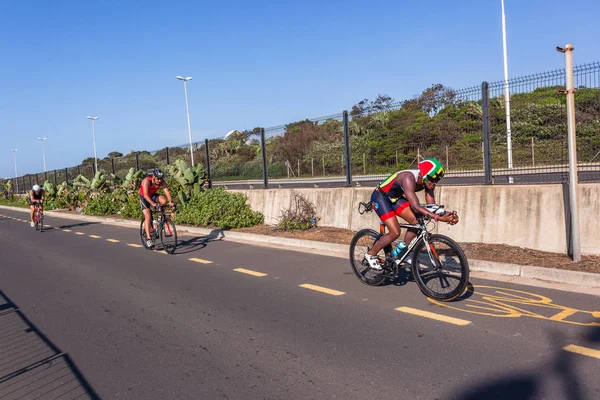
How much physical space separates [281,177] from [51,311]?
935 centimetres

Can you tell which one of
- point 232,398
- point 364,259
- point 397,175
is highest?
point 397,175

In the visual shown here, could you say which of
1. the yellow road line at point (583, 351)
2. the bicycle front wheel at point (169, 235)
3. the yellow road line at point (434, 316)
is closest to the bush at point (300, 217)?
the bicycle front wheel at point (169, 235)

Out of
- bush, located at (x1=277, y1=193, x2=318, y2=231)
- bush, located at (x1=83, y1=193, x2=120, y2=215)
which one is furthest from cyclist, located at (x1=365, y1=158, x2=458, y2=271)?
bush, located at (x1=83, y1=193, x2=120, y2=215)

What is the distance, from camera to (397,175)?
6.32 metres

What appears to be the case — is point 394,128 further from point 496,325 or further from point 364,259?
point 496,325

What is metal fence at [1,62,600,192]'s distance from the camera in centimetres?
824

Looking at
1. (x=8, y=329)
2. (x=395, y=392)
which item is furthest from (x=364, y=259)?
(x=8, y=329)

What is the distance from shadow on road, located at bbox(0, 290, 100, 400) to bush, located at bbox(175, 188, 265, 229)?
808 centimetres

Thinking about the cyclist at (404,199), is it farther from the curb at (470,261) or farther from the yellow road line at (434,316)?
the curb at (470,261)

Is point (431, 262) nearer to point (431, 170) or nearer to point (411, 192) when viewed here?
point (411, 192)

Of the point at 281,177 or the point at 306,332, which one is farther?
the point at 281,177

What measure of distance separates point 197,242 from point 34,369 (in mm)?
7818

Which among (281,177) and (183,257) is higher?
(281,177)

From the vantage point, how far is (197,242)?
490 inches
